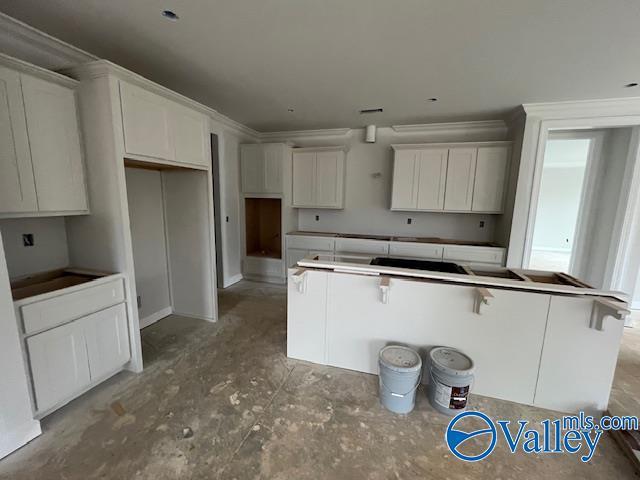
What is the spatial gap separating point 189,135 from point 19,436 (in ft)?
7.95

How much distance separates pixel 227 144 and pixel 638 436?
511 cm

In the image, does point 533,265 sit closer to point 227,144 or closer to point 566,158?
point 566,158

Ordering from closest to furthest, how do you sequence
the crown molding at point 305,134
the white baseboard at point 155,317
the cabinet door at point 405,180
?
the white baseboard at point 155,317 < the cabinet door at point 405,180 < the crown molding at point 305,134

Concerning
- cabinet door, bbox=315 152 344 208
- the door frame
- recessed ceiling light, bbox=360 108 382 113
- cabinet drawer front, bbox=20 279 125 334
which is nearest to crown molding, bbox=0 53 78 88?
cabinet drawer front, bbox=20 279 125 334

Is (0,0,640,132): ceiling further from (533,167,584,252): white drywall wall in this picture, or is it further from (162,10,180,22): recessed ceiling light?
(533,167,584,252): white drywall wall

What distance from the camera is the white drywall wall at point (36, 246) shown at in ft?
6.26

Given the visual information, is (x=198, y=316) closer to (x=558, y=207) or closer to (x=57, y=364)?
(x=57, y=364)

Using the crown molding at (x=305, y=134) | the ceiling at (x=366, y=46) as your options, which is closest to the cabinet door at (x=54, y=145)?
the ceiling at (x=366, y=46)

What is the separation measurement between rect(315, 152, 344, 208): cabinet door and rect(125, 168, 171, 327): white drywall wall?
7.80ft

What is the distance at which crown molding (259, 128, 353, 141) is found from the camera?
461 cm

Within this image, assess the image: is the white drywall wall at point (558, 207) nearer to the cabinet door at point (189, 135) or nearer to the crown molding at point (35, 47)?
the cabinet door at point (189, 135)

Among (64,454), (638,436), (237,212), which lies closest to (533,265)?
(638,436)

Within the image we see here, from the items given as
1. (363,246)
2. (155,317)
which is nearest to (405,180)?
(363,246)

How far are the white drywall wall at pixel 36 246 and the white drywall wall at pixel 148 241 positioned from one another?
61cm
